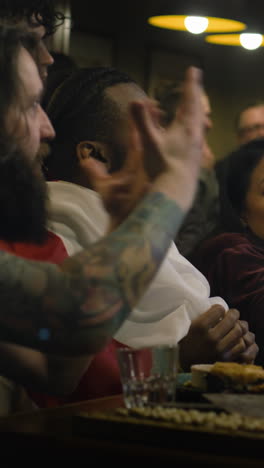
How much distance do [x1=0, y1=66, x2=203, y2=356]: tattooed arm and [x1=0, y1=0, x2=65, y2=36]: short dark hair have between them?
0.51 m

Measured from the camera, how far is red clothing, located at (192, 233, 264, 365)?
193 cm

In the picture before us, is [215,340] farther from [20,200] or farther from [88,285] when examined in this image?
[88,285]

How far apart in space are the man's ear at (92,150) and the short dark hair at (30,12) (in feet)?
0.67

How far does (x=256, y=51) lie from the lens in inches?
119

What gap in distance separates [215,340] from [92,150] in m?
0.40

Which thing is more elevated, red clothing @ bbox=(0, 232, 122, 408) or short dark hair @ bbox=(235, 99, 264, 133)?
red clothing @ bbox=(0, 232, 122, 408)

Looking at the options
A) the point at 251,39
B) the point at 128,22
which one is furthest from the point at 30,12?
the point at 128,22

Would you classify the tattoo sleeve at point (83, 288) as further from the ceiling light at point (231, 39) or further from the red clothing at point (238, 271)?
the ceiling light at point (231, 39)

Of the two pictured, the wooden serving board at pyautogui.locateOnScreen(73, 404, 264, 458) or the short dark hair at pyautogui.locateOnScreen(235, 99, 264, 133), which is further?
the short dark hair at pyautogui.locateOnScreen(235, 99, 264, 133)

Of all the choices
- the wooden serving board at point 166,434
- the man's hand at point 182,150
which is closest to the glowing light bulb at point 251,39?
the man's hand at point 182,150

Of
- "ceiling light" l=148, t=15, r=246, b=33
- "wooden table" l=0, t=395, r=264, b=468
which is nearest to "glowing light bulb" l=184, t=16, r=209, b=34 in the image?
Answer: "ceiling light" l=148, t=15, r=246, b=33

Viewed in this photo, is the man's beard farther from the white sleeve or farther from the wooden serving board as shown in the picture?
the wooden serving board

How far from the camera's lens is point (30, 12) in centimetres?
146

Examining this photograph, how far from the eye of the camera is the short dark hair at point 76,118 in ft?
5.20
